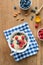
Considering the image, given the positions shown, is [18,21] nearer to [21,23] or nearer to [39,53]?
[21,23]

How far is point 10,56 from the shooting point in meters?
1.20

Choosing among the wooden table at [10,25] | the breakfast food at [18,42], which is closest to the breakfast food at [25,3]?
the wooden table at [10,25]

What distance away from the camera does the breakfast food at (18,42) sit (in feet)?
3.78

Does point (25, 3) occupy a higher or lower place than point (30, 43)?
higher

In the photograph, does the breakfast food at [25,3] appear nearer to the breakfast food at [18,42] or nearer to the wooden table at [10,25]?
the wooden table at [10,25]

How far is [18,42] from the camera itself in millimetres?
1152

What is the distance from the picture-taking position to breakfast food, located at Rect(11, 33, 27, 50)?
115 centimetres

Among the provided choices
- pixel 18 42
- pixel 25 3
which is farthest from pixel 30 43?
pixel 25 3

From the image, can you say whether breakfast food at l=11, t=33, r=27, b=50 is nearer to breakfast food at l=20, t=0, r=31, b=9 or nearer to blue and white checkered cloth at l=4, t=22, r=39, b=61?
blue and white checkered cloth at l=4, t=22, r=39, b=61

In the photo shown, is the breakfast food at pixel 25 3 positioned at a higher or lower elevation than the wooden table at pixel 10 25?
higher

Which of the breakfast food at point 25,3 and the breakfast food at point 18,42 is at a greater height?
the breakfast food at point 25,3

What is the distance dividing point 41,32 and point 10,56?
0.63 ft

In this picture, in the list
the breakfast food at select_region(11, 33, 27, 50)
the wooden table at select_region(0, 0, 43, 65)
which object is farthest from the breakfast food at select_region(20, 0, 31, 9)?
the breakfast food at select_region(11, 33, 27, 50)

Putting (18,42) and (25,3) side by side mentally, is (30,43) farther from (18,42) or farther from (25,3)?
(25,3)
